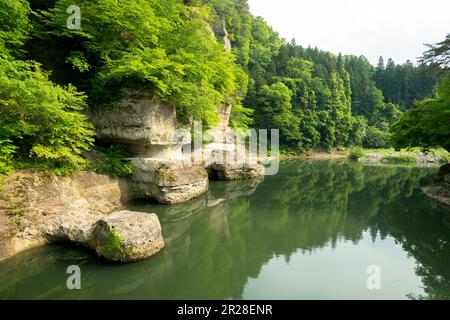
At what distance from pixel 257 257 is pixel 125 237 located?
3806 mm

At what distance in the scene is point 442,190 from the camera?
15742mm

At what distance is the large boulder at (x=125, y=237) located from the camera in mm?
6797

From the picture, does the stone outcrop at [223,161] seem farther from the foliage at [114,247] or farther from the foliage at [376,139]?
the foliage at [376,139]

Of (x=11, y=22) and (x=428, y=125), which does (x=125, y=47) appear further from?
(x=428, y=125)

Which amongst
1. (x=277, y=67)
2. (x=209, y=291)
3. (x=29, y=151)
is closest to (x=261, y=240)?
(x=209, y=291)

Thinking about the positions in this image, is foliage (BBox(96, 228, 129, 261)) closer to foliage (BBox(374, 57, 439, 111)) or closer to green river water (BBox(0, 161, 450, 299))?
green river water (BBox(0, 161, 450, 299))

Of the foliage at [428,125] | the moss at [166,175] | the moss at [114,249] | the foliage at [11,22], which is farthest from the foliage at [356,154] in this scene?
the foliage at [11,22]

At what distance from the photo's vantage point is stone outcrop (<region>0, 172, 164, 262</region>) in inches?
272

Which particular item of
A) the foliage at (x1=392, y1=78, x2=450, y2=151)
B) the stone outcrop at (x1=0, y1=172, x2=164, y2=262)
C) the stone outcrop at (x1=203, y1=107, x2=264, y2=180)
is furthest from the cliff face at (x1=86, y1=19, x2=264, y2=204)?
the foliage at (x1=392, y1=78, x2=450, y2=151)

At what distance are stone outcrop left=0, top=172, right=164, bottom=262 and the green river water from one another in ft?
1.05

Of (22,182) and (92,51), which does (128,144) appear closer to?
(92,51)

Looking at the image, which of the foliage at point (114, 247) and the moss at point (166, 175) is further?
the moss at point (166, 175)

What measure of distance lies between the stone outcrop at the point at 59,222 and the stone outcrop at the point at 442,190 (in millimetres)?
14785

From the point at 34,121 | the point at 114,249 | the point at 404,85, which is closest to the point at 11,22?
the point at 34,121
